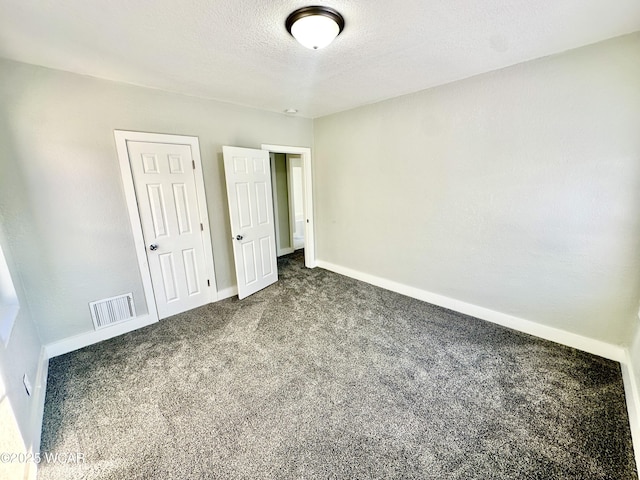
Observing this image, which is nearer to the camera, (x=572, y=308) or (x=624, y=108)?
(x=624, y=108)

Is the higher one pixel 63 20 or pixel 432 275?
pixel 63 20

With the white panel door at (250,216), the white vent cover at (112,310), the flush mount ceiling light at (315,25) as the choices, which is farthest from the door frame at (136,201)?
the flush mount ceiling light at (315,25)

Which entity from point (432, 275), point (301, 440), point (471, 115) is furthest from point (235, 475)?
point (471, 115)

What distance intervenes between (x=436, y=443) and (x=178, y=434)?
1535 mm

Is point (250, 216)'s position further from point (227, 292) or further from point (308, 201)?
point (308, 201)

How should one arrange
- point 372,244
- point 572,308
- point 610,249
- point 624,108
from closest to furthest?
point 624,108 < point 610,249 < point 572,308 < point 372,244

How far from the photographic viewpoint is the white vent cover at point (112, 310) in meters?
2.54

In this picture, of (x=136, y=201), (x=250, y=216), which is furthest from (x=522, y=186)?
(x=136, y=201)

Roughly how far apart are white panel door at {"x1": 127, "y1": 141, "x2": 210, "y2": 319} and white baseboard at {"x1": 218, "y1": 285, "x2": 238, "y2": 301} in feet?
0.75

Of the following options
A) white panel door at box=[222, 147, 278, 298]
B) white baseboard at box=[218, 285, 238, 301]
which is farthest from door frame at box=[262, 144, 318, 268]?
white baseboard at box=[218, 285, 238, 301]

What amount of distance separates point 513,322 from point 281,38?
125 inches

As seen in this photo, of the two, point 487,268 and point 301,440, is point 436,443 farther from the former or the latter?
point 487,268

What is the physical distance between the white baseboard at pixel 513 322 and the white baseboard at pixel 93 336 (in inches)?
110

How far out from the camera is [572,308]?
7.49ft
